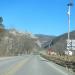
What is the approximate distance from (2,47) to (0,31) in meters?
9.41

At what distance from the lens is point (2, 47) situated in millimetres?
141625

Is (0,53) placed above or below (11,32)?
below

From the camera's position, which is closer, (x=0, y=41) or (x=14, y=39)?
(x=0, y=41)

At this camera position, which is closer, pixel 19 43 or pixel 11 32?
pixel 11 32

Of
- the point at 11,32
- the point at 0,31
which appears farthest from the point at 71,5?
the point at 11,32

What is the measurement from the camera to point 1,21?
14338 cm

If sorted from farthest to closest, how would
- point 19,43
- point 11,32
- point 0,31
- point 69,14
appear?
1. point 19,43
2. point 11,32
3. point 0,31
4. point 69,14

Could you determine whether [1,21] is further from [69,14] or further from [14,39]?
[69,14]

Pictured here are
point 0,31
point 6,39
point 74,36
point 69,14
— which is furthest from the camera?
point 6,39

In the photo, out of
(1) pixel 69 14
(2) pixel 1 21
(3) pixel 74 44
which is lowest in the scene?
(3) pixel 74 44

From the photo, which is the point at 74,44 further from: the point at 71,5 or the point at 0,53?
the point at 0,53

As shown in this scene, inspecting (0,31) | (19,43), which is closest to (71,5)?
(0,31)

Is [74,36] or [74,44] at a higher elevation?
[74,36]

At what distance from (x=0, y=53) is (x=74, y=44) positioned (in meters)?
81.4
